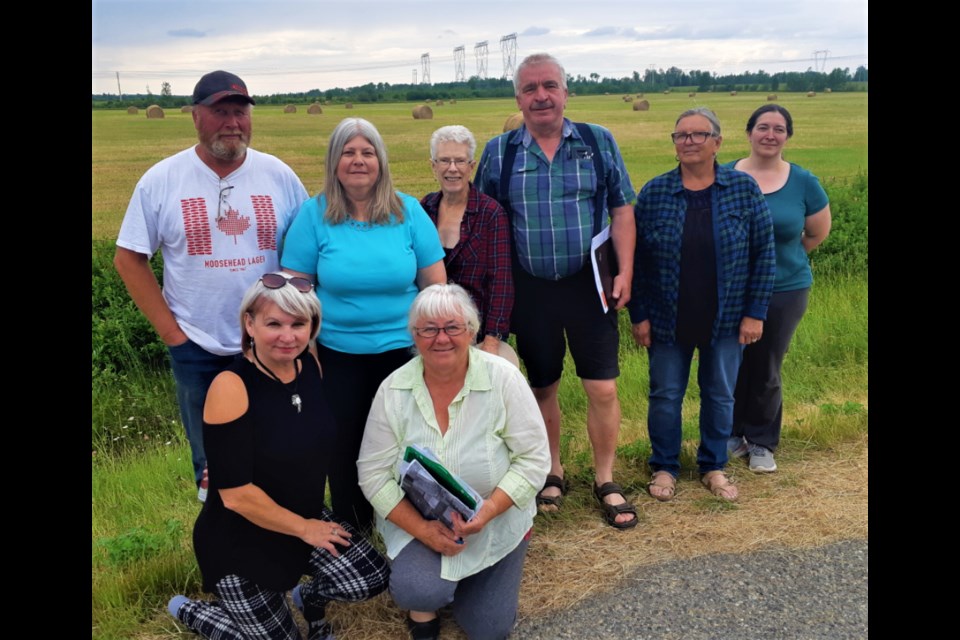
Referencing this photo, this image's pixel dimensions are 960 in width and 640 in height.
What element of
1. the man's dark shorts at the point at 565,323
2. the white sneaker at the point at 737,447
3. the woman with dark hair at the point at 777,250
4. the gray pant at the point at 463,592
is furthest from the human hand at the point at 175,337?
the white sneaker at the point at 737,447

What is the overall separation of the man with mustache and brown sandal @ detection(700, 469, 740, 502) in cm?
59

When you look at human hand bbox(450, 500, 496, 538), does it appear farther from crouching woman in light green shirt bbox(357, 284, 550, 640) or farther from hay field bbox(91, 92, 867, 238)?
hay field bbox(91, 92, 867, 238)

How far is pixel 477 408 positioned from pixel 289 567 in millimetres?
986

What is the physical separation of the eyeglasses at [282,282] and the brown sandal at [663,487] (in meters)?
2.48

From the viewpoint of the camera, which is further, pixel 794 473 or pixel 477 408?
pixel 794 473

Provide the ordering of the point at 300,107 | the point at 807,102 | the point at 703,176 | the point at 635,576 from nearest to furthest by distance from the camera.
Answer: the point at 635,576 < the point at 703,176 < the point at 300,107 < the point at 807,102

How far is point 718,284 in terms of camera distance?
4.02 metres

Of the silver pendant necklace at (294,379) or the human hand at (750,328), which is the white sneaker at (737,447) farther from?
the silver pendant necklace at (294,379)

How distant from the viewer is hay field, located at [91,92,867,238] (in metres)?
17.9

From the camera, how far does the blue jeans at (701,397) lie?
4227 mm

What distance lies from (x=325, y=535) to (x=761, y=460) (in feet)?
9.56

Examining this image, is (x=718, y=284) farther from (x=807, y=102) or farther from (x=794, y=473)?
(x=807, y=102)

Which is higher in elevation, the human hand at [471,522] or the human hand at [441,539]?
the human hand at [471,522]
